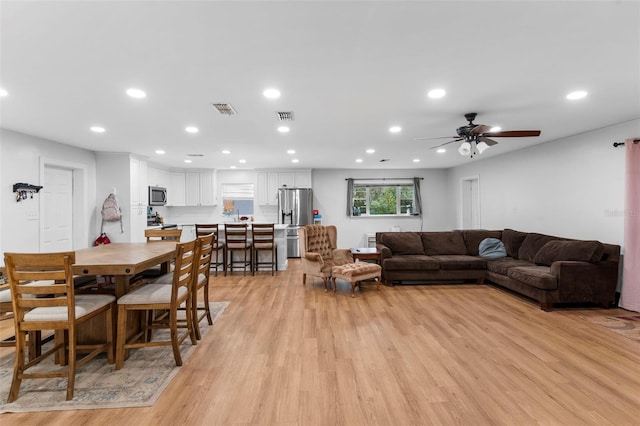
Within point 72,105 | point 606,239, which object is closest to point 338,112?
point 72,105

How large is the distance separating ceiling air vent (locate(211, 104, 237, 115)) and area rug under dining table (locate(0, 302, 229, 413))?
246cm

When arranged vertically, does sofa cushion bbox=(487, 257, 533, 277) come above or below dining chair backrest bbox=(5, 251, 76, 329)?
below

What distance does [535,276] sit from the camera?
13.2 ft

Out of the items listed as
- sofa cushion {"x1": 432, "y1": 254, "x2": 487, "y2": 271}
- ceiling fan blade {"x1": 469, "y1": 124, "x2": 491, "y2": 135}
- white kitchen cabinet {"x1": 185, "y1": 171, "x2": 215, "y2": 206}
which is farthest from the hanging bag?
ceiling fan blade {"x1": 469, "y1": 124, "x2": 491, "y2": 135}

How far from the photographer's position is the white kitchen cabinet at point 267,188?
27.7 ft

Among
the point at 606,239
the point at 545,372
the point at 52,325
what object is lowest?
the point at 545,372

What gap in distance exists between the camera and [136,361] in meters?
2.61

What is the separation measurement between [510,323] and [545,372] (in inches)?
43.4

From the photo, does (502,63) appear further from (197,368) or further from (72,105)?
(72,105)

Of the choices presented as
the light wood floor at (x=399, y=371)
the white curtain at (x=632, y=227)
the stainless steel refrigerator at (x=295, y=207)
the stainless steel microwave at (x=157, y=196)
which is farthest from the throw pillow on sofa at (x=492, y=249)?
the stainless steel microwave at (x=157, y=196)

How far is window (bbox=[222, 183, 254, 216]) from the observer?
862 cm

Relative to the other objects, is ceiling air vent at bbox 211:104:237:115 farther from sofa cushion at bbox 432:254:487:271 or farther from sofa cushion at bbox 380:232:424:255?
sofa cushion at bbox 432:254:487:271

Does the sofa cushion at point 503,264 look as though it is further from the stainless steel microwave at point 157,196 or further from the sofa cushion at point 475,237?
the stainless steel microwave at point 157,196

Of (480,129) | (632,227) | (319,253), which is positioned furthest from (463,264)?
(480,129)
